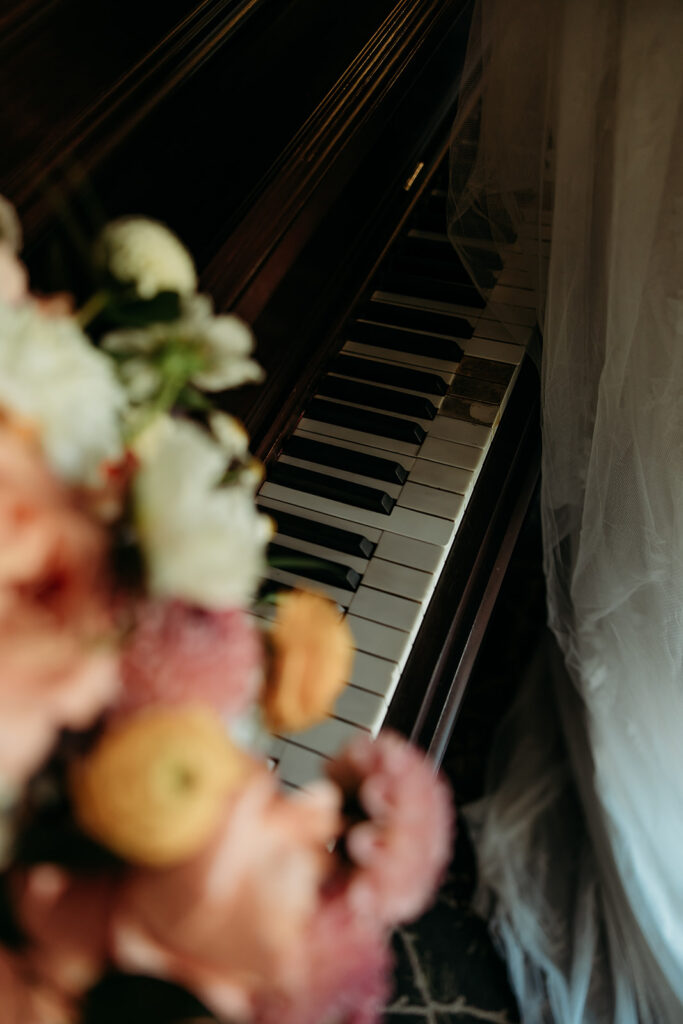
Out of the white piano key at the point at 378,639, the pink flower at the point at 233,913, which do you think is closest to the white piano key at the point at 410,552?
the white piano key at the point at 378,639

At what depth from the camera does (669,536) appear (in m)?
1.31

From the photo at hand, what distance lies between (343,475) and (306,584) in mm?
220

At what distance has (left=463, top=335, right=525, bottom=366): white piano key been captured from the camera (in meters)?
1.41

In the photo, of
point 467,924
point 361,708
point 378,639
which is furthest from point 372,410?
point 467,924

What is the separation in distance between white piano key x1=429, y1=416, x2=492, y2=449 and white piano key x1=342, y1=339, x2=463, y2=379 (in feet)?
0.37

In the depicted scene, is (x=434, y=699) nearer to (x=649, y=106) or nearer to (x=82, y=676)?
(x=82, y=676)

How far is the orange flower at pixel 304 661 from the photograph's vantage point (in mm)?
507

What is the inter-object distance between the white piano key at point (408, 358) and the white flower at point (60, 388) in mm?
978

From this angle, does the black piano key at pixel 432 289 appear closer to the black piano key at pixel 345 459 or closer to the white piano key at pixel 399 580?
the black piano key at pixel 345 459

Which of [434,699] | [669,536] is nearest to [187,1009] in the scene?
[434,699]

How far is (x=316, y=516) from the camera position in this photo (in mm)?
1241

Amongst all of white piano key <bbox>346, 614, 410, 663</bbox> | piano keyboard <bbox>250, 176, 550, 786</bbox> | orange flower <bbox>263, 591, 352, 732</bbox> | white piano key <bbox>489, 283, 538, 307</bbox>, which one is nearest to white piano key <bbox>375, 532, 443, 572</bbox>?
piano keyboard <bbox>250, 176, 550, 786</bbox>

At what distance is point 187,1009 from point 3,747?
0.18m

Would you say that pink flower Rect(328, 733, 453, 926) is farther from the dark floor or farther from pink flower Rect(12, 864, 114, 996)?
the dark floor
